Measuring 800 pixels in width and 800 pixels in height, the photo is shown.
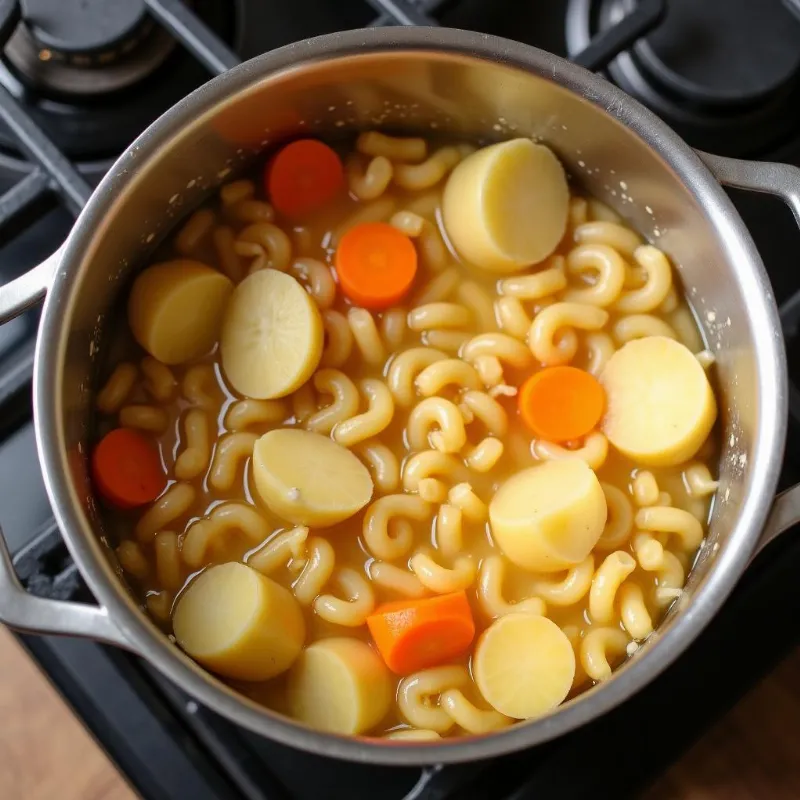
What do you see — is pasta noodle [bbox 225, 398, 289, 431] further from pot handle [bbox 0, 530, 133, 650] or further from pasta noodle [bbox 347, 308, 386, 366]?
pot handle [bbox 0, 530, 133, 650]

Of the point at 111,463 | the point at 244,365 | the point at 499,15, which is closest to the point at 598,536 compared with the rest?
the point at 244,365

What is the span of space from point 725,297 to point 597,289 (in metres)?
0.18

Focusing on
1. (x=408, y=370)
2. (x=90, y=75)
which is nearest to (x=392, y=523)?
(x=408, y=370)

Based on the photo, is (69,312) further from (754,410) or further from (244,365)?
(754,410)

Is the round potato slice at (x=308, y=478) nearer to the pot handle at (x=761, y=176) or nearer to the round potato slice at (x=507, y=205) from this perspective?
the round potato slice at (x=507, y=205)

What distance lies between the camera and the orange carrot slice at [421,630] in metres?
1.24

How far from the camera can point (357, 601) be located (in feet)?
4.20

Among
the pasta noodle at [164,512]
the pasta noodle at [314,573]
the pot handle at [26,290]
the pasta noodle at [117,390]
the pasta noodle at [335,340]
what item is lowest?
the pasta noodle at [314,573]

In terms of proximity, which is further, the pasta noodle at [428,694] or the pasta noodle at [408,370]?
the pasta noodle at [408,370]

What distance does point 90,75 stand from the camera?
1.34 m

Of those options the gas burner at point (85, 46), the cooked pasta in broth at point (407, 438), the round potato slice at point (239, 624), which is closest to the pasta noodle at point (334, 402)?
the cooked pasta in broth at point (407, 438)

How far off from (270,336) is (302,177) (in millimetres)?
246

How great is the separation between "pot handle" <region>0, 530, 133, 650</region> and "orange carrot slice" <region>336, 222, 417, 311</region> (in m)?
0.55

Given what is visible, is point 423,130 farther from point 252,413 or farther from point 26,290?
point 26,290
